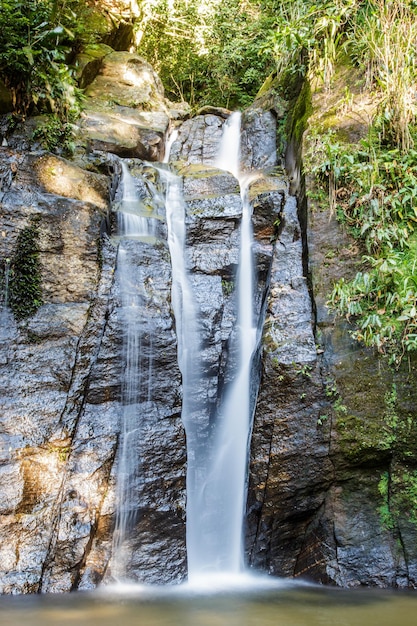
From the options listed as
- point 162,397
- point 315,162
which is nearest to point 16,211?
point 162,397

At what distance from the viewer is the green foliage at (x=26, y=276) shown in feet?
19.7

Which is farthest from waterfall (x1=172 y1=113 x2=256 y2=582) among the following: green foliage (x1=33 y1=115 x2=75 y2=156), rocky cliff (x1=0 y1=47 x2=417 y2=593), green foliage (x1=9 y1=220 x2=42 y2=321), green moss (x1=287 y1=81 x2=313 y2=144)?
green moss (x1=287 y1=81 x2=313 y2=144)

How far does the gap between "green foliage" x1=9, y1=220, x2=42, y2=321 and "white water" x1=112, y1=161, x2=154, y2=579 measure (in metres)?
1.09

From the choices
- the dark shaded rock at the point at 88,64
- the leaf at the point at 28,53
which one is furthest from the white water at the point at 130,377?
the dark shaded rock at the point at 88,64

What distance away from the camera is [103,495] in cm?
524

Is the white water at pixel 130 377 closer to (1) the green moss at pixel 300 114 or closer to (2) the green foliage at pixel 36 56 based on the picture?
(2) the green foliage at pixel 36 56

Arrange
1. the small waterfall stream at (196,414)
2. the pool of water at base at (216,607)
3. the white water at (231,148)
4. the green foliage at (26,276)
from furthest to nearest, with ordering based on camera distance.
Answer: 1. the white water at (231,148)
2. the green foliage at (26,276)
3. the small waterfall stream at (196,414)
4. the pool of water at base at (216,607)

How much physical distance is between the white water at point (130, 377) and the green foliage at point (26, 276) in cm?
109

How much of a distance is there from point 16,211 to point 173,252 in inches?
91.9

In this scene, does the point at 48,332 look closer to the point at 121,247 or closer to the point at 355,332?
the point at 121,247

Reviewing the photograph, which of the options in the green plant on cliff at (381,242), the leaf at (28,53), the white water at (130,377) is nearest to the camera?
the white water at (130,377)

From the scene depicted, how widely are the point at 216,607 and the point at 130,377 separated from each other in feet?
8.62

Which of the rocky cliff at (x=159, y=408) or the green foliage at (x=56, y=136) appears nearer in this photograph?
the rocky cliff at (x=159, y=408)

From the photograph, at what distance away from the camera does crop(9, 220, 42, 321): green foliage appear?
6.00 meters
